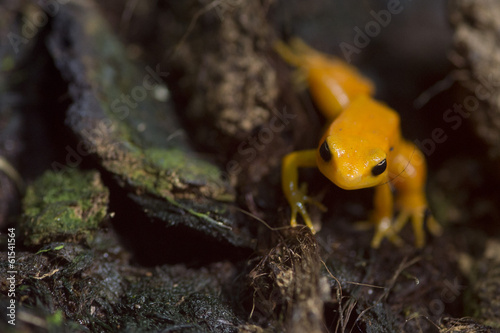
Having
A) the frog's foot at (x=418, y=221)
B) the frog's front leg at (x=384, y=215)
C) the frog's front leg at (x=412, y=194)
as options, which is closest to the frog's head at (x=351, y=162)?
the frog's front leg at (x=384, y=215)

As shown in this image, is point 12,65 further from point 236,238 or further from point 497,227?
point 497,227

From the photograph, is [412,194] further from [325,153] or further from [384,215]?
[325,153]

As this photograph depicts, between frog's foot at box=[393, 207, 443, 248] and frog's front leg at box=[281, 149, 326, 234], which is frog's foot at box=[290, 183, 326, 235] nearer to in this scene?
frog's front leg at box=[281, 149, 326, 234]

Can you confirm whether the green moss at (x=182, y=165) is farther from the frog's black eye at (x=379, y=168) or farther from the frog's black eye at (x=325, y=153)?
the frog's black eye at (x=379, y=168)

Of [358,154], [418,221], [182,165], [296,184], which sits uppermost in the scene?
[358,154]

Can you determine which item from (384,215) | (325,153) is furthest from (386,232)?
(325,153)

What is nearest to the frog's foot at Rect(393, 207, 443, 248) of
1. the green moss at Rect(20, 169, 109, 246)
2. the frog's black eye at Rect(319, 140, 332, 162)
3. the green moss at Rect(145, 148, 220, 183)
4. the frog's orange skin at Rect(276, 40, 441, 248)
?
the frog's orange skin at Rect(276, 40, 441, 248)

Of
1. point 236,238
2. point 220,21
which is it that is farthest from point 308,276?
point 220,21
